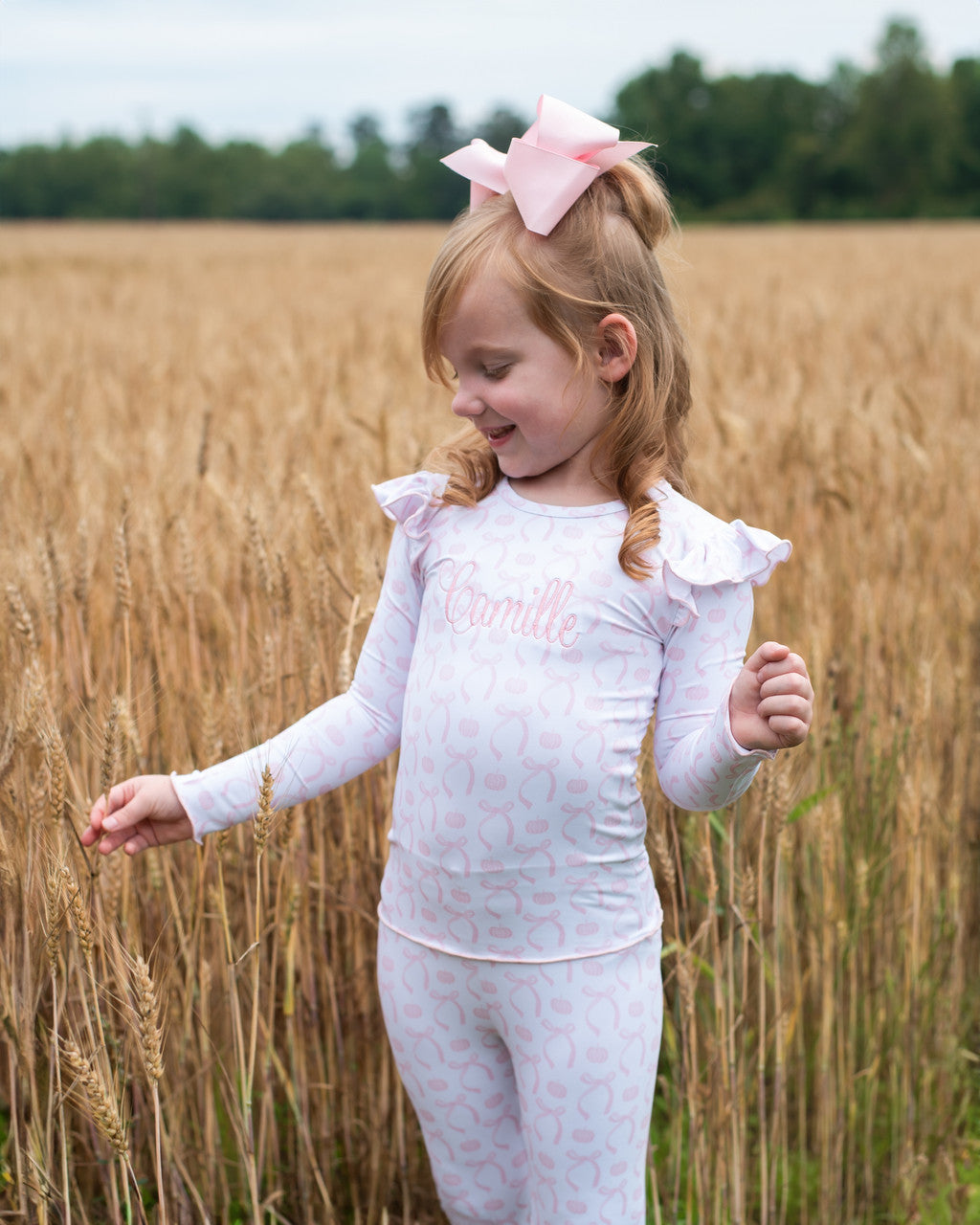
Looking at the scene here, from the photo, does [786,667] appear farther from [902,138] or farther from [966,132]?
[966,132]

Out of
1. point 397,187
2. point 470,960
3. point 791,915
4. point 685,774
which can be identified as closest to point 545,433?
point 685,774

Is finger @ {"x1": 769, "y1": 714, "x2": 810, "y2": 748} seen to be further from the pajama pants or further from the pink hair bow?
the pink hair bow

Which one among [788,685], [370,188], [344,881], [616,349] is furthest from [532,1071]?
[370,188]

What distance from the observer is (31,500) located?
6.93 feet

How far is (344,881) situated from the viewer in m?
1.50

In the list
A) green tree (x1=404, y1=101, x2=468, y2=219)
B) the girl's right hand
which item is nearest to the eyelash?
the girl's right hand

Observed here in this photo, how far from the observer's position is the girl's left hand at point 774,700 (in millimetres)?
881

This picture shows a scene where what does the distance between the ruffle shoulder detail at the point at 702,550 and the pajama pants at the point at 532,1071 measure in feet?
1.12

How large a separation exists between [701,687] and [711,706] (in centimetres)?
2

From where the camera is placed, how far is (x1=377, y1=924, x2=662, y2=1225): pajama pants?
101cm

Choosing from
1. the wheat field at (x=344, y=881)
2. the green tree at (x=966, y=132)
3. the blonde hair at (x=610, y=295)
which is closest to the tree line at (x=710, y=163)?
the green tree at (x=966, y=132)

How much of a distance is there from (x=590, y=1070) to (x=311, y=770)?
38 cm

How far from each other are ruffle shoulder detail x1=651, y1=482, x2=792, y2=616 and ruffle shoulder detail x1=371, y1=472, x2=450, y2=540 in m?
0.22

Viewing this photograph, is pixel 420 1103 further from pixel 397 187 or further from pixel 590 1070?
pixel 397 187
